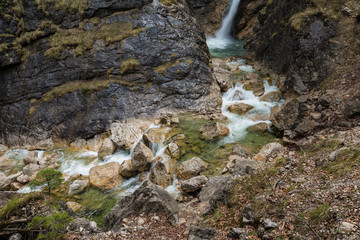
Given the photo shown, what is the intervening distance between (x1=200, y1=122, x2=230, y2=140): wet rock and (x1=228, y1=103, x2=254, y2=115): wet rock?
2.56 meters

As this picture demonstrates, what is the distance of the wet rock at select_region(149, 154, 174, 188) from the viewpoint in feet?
31.4

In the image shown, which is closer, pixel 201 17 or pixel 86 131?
pixel 86 131

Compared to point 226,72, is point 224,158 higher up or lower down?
lower down

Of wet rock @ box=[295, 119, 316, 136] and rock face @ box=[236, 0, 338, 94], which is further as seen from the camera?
rock face @ box=[236, 0, 338, 94]

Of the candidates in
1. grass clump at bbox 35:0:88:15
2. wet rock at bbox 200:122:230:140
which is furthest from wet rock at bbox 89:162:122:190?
grass clump at bbox 35:0:88:15

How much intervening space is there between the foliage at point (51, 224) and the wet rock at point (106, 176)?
196 inches

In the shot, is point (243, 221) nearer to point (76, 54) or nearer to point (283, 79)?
point (283, 79)

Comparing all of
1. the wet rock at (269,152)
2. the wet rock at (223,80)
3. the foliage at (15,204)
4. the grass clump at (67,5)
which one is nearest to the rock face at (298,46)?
the wet rock at (223,80)

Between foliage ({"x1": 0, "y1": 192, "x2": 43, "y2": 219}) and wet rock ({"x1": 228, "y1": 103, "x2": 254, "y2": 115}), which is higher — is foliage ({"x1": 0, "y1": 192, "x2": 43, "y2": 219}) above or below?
above

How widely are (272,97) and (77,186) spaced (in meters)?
13.4

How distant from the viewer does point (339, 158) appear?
222 inches

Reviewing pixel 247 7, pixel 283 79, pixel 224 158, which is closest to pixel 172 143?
pixel 224 158

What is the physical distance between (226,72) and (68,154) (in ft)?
45.7

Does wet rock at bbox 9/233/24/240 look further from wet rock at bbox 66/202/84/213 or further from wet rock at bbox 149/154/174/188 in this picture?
wet rock at bbox 149/154/174/188
